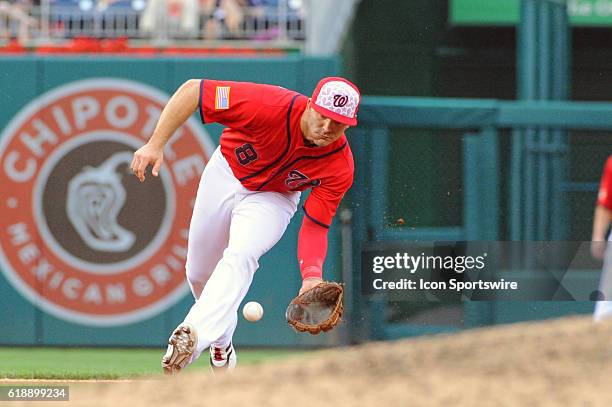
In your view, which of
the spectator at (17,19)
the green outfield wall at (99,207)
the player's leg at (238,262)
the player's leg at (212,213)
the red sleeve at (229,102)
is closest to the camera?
A: the player's leg at (238,262)

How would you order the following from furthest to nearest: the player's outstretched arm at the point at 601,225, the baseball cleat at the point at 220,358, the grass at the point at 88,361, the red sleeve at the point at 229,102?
the player's outstretched arm at the point at 601,225 < the grass at the point at 88,361 < the baseball cleat at the point at 220,358 < the red sleeve at the point at 229,102

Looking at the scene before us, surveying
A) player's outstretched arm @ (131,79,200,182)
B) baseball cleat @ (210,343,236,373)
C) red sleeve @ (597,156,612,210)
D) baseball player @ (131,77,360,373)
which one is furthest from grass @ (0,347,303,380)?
red sleeve @ (597,156,612,210)

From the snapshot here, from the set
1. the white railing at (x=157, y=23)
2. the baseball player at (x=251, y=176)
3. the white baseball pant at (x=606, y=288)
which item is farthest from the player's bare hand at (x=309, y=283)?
the white railing at (x=157, y=23)

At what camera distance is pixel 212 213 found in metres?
5.39

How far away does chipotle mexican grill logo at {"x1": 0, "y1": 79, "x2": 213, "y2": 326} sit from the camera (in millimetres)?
7352

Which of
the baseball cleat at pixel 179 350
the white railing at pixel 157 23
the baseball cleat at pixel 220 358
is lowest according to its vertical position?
the baseball cleat at pixel 220 358

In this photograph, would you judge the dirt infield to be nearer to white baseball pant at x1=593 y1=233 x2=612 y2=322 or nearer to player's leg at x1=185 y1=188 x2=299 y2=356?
player's leg at x1=185 y1=188 x2=299 y2=356

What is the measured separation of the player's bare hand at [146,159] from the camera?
4.66 metres

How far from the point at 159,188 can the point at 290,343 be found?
4.31 feet

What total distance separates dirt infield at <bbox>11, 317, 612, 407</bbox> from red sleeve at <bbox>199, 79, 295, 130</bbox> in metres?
1.15

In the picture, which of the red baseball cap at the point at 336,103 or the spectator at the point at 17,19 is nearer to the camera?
the red baseball cap at the point at 336,103

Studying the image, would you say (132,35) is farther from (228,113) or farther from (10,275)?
(228,113)

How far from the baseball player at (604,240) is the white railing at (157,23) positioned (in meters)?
3.71

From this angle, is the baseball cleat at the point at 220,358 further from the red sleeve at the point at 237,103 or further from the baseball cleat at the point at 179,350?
the red sleeve at the point at 237,103
